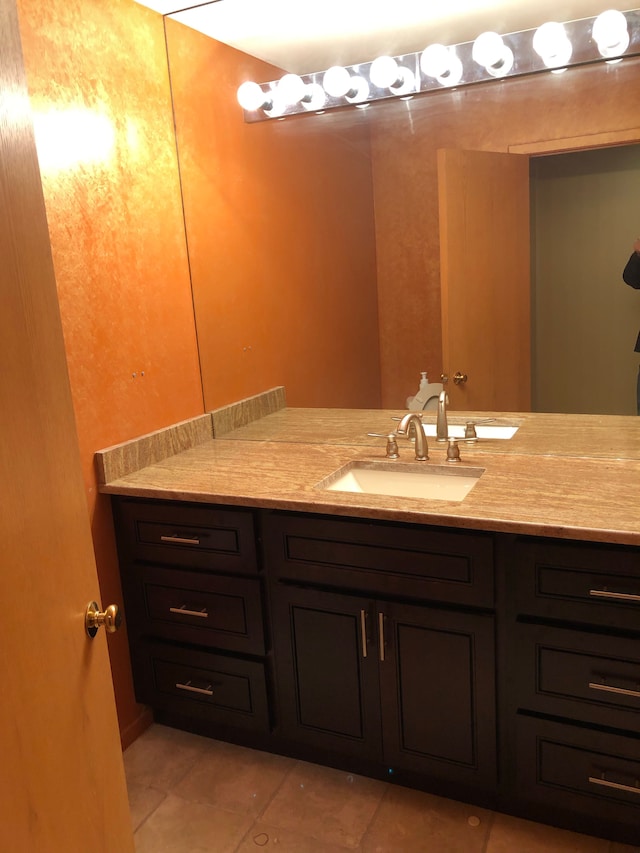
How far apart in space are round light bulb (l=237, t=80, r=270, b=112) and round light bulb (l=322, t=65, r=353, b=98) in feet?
0.75

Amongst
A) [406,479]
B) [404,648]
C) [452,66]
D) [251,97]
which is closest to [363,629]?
[404,648]

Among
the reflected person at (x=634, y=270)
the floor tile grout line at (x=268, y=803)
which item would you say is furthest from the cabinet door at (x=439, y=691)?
the reflected person at (x=634, y=270)

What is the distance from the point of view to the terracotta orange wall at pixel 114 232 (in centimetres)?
182

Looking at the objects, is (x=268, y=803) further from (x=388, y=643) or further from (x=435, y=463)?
(x=435, y=463)

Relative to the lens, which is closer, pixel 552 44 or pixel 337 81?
pixel 552 44

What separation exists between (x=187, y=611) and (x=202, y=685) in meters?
0.24

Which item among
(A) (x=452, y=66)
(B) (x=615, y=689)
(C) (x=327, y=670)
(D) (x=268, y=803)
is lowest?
(D) (x=268, y=803)

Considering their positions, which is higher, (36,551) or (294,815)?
(36,551)

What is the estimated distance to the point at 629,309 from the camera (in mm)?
1819

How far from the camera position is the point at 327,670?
185 cm

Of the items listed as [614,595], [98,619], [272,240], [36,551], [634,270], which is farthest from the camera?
[272,240]

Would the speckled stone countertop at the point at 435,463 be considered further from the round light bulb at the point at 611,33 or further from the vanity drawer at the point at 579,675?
the round light bulb at the point at 611,33

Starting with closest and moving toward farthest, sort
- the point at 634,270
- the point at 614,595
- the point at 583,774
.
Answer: the point at 614,595
the point at 583,774
the point at 634,270

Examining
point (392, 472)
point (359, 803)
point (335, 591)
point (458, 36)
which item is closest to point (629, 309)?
point (392, 472)
